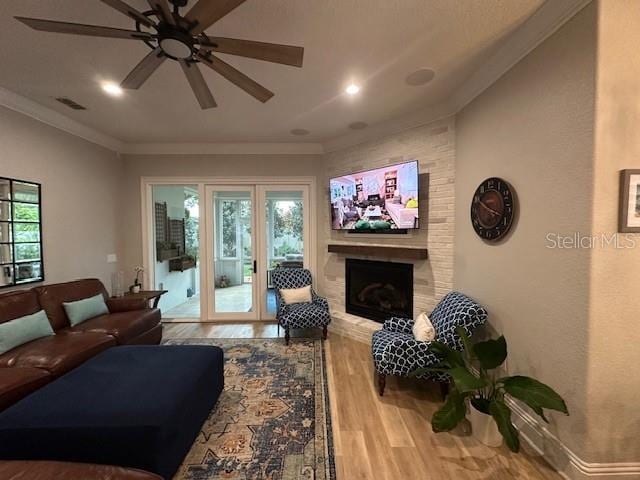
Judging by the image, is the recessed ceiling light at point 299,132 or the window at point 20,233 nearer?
the window at point 20,233

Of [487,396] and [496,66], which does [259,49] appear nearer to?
[496,66]

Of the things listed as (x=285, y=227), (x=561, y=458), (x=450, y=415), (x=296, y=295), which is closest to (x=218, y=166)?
(x=285, y=227)

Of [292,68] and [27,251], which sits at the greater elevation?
[292,68]

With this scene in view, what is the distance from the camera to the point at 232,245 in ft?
15.2

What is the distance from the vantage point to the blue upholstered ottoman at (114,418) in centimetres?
149

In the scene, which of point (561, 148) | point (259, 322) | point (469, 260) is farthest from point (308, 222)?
point (561, 148)

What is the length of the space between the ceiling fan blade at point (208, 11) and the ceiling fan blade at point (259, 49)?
91 mm

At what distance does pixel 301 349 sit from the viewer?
3545 millimetres

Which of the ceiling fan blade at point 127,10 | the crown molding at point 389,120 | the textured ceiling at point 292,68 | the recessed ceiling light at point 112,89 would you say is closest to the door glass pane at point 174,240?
the crown molding at point 389,120

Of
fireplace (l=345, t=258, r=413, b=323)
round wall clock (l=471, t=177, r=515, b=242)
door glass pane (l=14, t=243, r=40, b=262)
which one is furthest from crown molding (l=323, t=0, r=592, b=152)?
door glass pane (l=14, t=243, r=40, b=262)

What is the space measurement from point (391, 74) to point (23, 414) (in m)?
3.45

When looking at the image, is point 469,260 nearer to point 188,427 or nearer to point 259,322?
point 188,427

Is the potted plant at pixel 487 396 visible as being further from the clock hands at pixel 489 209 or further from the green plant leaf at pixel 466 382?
the clock hands at pixel 489 209

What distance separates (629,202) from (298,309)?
317 cm
